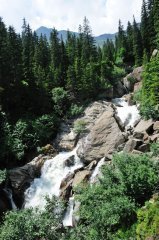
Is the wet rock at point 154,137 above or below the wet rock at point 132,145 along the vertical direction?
above

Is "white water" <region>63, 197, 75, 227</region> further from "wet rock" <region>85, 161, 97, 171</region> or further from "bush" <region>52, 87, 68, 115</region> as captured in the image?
"bush" <region>52, 87, 68, 115</region>

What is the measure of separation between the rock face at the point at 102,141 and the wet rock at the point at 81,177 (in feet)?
11.3

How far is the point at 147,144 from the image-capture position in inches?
1505

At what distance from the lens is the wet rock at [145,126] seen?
42.2 meters

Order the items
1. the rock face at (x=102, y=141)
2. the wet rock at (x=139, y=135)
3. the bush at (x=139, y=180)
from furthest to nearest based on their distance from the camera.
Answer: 1. the rock face at (x=102, y=141)
2. the wet rock at (x=139, y=135)
3. the bush at (x=139, y=180)

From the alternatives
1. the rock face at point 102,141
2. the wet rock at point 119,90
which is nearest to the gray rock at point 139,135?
the rock face at point 102,141

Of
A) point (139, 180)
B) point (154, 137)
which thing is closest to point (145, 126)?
point (154, 137)

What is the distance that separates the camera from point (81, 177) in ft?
127

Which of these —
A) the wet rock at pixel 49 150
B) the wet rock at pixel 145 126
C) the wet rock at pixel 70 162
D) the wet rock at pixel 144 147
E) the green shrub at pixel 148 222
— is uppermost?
the wet rock at pixel 145 126

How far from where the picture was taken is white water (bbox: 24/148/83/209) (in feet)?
132

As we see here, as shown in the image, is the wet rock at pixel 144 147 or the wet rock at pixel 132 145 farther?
the wet rock at pixel 132 145

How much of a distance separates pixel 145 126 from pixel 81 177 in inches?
413

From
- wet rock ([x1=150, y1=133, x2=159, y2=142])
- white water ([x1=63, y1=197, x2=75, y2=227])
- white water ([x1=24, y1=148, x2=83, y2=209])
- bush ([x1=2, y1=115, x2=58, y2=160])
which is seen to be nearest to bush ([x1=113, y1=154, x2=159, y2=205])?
white water ([x1=63, y1=197, x2=75, y2=227])

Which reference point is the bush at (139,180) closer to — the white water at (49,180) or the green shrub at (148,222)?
the green shrub at (148,222)
